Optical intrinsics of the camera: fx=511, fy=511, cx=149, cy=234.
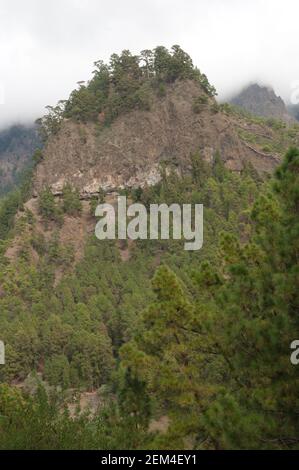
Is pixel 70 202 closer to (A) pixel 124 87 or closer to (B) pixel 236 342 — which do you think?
(A) pixel 124 87

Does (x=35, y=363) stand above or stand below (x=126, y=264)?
below

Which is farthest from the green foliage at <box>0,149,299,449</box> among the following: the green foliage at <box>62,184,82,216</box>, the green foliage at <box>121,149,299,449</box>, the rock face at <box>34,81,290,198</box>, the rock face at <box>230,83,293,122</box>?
the rock face at <box>230,83,293,122</box>

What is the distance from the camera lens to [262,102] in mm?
188750

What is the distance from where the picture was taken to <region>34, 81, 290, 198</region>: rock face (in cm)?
7912

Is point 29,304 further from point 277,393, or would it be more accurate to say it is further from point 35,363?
point 277,393

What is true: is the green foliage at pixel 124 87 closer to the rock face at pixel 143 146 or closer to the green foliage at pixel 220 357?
the rock face at pixel 143 146

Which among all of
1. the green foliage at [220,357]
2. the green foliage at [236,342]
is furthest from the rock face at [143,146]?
the green foliage at [236,342]

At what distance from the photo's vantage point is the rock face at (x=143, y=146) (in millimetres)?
79125

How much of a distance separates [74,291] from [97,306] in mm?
4676

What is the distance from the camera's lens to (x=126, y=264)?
65.2 m

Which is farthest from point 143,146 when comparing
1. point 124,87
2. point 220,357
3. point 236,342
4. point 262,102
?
point 262,102

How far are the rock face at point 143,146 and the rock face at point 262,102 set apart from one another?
343 feet

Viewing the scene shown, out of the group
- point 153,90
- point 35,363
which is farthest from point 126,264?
point 153,90
